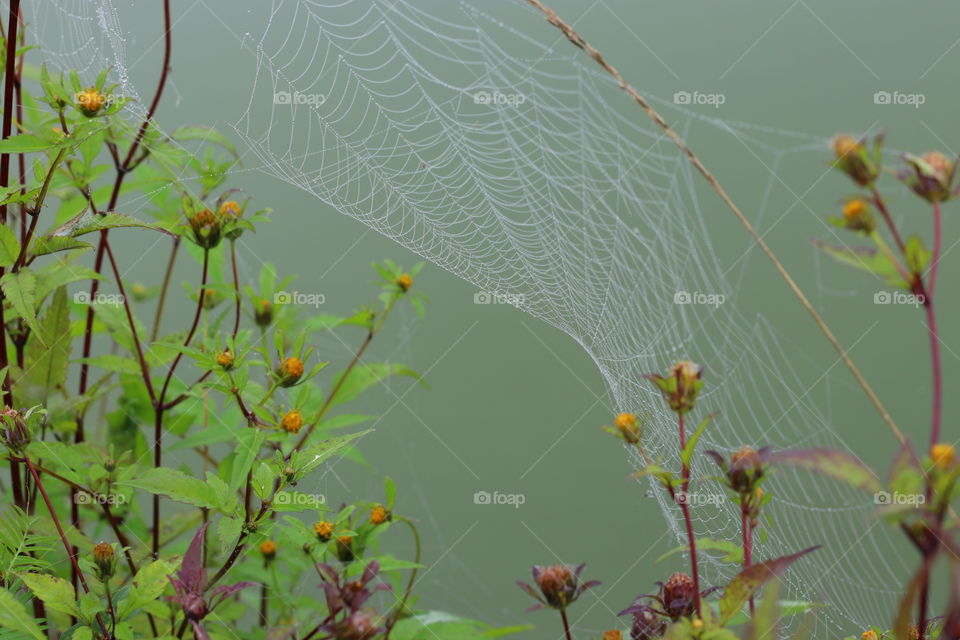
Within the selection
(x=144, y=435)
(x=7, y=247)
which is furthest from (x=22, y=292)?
(x=144, y=435)

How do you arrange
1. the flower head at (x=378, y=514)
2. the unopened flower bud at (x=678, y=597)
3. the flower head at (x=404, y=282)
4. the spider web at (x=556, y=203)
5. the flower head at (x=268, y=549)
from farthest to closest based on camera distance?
the spider web at (x=556, y=203) < the flower head at (x=404, y=282) < the flower head at (x=268, y=549) < the flower head at (x=378, y=514) < the unopened flower bud at (x=678, y=597)

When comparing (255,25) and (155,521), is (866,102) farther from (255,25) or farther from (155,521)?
(155,521)

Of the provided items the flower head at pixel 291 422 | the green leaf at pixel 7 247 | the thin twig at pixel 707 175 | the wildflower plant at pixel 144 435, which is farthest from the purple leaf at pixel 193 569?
the thin twig at pixel 707 175

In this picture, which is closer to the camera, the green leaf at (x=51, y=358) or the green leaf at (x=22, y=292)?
the green leaf at (x=22, y=292)

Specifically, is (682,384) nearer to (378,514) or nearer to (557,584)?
(557,584)

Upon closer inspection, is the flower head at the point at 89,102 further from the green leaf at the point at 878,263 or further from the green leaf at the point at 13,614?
the green leaf at the point at 878,263

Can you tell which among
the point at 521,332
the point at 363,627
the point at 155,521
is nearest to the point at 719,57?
the point at 521,332

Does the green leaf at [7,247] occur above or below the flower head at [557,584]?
above
